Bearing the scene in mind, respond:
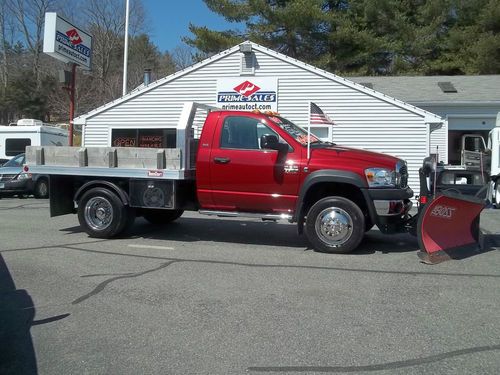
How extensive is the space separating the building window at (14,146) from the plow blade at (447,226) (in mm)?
18342

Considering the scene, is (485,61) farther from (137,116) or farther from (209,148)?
(209,148)

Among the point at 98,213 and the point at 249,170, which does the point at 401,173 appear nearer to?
the point at 249,170

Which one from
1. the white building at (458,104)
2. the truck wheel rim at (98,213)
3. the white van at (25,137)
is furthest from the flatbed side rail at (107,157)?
the white building at (458,104)

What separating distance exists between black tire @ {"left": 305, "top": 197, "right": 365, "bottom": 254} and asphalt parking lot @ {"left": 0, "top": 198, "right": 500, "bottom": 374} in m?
0.25

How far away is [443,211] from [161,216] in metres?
5.59

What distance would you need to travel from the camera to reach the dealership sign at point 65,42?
17422mm

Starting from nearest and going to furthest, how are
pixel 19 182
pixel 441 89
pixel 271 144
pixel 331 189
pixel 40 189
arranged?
pixel 271 144 → pixel 331 189 → pixel 19 182 → pixel 40 189 → pixel 441 89

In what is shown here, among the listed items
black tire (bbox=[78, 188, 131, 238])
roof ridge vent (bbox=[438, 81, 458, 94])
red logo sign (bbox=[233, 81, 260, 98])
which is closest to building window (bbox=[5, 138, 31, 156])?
red logo sign (bbox=[233, 81, 260, 98])

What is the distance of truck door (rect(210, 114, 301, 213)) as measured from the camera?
324 inches

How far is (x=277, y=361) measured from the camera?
4.16 metres

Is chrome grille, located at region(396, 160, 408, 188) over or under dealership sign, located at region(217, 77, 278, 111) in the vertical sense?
under

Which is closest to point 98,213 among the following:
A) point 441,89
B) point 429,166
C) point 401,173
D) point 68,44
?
point 401,173

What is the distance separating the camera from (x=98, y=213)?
9461mm

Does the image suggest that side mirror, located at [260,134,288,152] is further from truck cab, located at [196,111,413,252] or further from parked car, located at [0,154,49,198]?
parked car, located at [0,154,49,198]
